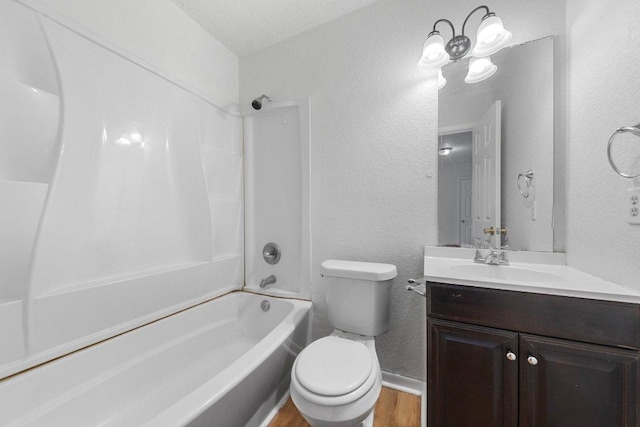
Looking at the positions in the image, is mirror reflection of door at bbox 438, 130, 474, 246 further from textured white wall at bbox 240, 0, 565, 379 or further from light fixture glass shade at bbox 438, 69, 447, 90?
light fixture glass shade at bbox 438, 69, 447, 90

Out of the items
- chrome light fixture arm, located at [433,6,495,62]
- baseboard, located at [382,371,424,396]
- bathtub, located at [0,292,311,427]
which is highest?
chrome light fixture arm, located at [433,6,495,62]

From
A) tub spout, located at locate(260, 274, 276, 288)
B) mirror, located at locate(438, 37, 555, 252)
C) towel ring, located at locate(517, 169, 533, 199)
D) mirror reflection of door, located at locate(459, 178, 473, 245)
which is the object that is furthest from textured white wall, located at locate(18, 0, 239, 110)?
towel ring, located at locate(517, 169, 533, 199)

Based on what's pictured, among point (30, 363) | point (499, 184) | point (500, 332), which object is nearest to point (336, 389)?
point (500, 332)

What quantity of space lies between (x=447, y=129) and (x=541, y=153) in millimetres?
473

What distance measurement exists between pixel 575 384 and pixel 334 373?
0.83 metres

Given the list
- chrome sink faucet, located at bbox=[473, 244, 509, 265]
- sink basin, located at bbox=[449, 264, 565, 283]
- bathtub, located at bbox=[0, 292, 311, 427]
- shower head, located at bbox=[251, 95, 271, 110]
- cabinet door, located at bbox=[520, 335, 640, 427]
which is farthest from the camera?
shower head, located at bbox=[251, 95, 271, 110]

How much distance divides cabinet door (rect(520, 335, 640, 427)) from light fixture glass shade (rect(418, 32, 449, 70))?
138 cm

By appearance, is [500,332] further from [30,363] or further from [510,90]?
[30,363]

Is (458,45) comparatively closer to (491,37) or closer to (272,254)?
(491,37)

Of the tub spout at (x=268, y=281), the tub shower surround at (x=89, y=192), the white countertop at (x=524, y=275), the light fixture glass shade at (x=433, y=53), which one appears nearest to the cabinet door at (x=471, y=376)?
the white countertop at (x=524, y=275)

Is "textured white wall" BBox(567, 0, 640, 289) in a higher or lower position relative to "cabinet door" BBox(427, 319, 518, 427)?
higher

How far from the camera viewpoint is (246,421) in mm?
1197

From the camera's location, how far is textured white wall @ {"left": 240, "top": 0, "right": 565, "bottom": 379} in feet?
5.07

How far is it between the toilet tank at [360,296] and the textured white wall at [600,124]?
0.84 meters
